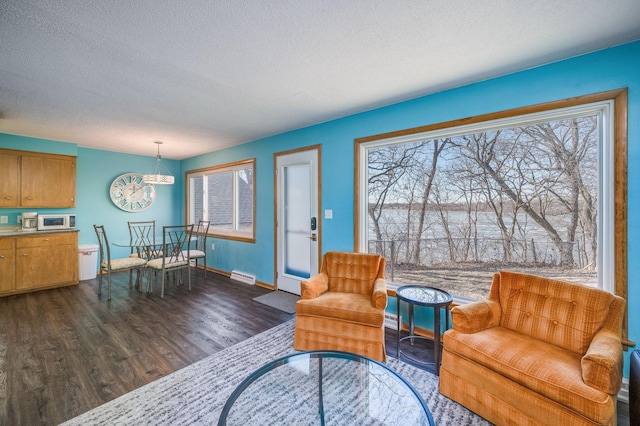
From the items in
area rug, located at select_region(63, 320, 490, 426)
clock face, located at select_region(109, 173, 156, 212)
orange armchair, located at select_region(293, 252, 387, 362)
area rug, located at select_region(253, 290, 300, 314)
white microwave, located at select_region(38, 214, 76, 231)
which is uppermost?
clock face, located at select_region(109, 173, 156, 212)

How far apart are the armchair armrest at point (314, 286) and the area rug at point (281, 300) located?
834 mm

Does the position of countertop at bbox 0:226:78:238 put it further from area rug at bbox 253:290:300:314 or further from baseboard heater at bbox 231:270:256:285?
area rug at bbox 253:290:300:314

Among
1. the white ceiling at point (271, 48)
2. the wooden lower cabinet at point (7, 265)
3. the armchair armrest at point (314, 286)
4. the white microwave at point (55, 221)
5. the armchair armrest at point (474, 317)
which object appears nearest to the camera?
the white ceiling at point (271, 48)

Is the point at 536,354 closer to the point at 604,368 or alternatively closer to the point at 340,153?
the point at 604,368

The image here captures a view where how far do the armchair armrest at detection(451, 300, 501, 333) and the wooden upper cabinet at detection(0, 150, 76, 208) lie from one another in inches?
233

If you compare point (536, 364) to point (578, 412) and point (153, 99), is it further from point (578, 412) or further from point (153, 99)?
point (153, 99)

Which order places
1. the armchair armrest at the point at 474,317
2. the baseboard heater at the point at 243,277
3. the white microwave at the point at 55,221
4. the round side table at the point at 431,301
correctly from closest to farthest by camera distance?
1. the armchair armrest at the point at 474,317
2. the round side table at the point at 431,301
3. the white microwave at the point at 55,221
4. the baseboard heater at the point at 243,277

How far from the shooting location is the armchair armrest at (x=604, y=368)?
1.28m

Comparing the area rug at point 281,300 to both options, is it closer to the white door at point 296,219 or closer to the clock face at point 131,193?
the white door at point 296,219

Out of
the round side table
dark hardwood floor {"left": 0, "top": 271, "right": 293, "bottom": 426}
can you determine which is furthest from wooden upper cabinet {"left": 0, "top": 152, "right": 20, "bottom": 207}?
the round side table

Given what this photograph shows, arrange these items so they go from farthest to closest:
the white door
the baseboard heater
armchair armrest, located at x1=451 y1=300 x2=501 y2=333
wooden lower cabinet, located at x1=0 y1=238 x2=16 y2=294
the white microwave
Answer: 1. the baseboard heater
2. the white microwave
3. wooden lower cabinet, located at x1=0 y1=238 x2=16 y2=294
4. the white door
5. armchair armrest, located at x1=451 y1=300 x2=501 y2=333

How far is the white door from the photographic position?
3707 millimetres

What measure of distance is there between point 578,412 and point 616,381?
234mm

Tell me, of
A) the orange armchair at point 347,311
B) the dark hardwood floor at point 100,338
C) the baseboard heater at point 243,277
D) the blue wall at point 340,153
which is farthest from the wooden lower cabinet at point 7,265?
the orange armchair at point 347,311
